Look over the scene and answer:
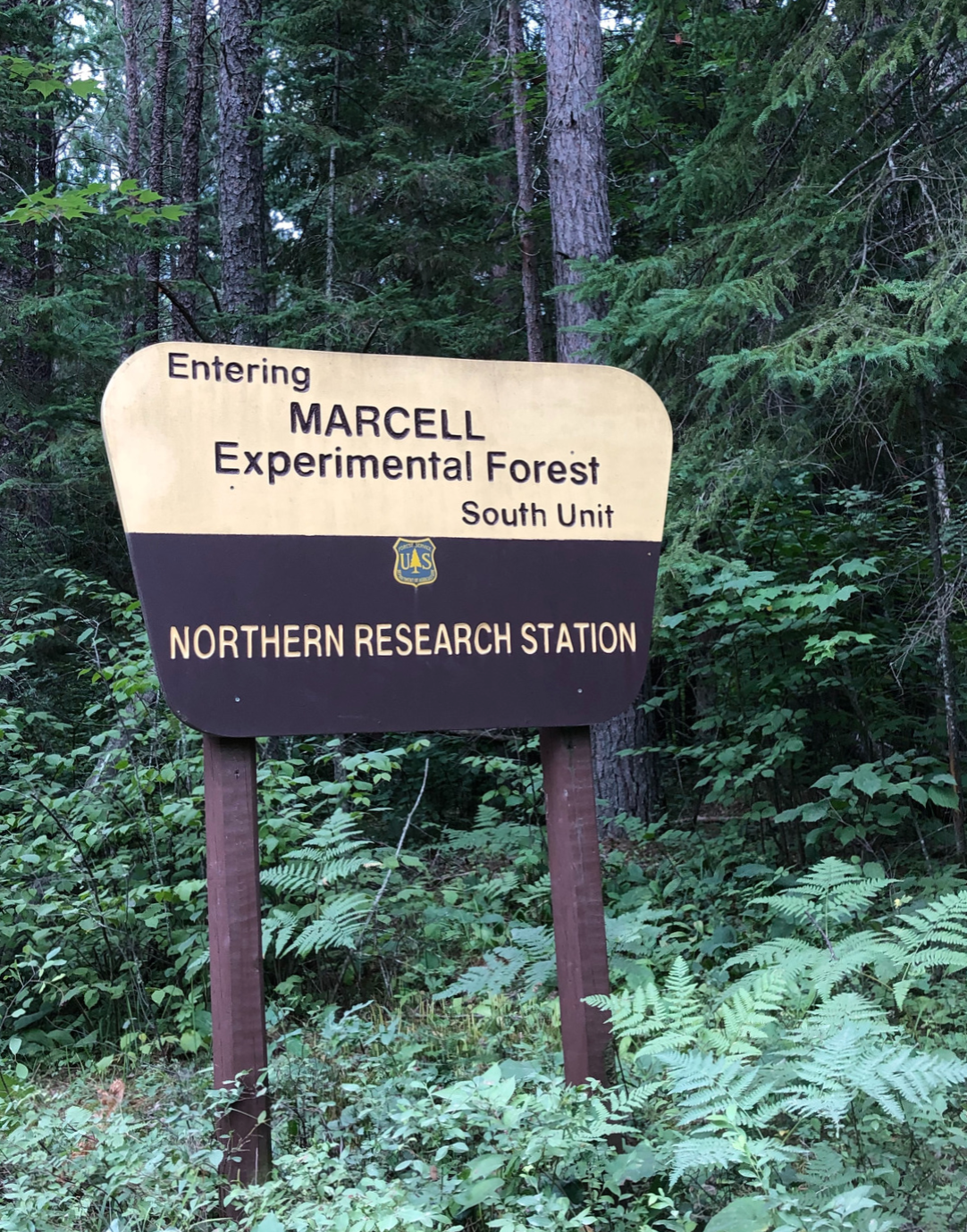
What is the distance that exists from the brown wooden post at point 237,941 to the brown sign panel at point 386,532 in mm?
168

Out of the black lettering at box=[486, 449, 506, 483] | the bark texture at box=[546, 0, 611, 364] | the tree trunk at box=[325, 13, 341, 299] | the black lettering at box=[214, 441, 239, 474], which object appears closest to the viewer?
the black lettering at box=[214, 441, 239, 474]

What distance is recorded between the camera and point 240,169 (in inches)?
398

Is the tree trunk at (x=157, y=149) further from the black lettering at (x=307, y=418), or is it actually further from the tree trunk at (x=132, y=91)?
the black lettering at (x=307, y=418)

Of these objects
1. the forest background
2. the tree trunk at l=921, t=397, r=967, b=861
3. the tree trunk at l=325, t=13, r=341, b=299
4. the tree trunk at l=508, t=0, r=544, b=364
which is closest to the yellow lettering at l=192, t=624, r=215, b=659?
the forest background

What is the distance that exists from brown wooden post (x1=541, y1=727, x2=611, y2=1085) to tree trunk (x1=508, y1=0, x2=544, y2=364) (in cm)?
756

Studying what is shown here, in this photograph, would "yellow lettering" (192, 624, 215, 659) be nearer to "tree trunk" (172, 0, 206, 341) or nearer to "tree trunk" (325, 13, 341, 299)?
"tree trunk" (325, 13, 341, 299)

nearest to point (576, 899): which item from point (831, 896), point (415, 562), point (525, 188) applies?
point (831, 896)

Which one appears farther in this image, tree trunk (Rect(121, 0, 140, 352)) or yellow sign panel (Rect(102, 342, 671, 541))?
tree trunk (Rect(121, 0, 140, 352))

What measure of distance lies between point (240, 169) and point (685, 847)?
8056 millimetres

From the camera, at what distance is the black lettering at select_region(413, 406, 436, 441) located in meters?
3.13

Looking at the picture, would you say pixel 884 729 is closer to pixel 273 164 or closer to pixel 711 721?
pixel 711 721

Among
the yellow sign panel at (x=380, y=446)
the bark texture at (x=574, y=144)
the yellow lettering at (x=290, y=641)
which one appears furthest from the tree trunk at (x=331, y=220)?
the yellow lettering at (x=290, y=641)

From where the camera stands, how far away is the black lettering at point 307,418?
3.01 meters

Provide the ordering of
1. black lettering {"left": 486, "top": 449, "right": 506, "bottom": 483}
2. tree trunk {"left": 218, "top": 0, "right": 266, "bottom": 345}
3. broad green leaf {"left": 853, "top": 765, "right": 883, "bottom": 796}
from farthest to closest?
1. tree trunk {"left": 218, "top": 0, "right": 266, "bottom": 345}
2. broad green leaf {"left": 853, "top": 765, "right": 883, "bottom": 796}
3. black lettering {"left": 486, "top": 449, "right": 506, "bottom": 483}
